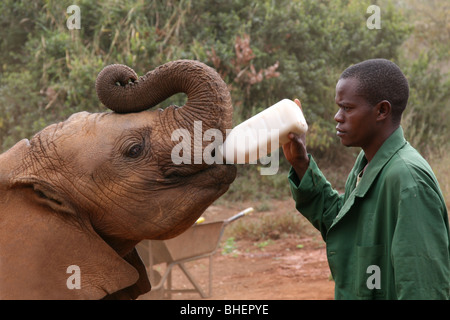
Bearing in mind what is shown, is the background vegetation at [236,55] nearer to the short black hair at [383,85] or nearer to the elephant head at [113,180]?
the elephant head at [113,180]

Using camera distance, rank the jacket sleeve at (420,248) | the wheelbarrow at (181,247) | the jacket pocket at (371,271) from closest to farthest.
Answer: the jacket sleeve at (420,248) → the jacket pocket at (371,271) → the wheelbarrow at (181,247)

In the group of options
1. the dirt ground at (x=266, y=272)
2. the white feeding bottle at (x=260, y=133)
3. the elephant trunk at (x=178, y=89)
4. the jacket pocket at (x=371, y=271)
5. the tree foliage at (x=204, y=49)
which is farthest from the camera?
the tree foliage at (x=204, y=49)

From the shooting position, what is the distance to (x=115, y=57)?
11.9 meters

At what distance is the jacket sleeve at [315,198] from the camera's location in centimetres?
336

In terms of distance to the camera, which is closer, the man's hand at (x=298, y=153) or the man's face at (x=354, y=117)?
the man's face at (x=354, y=117)

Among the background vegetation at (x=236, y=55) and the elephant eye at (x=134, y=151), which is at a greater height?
the background vegetation at (x=236, y=55)

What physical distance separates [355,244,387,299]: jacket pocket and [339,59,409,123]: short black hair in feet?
1.97

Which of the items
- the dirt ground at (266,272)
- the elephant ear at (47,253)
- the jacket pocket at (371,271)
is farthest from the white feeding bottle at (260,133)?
the dirt ground at (266,272)

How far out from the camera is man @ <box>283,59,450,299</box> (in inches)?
95.6

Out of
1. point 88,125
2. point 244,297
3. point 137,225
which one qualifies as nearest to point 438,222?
point 137,225

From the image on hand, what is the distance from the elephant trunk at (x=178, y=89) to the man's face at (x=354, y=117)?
0.56m

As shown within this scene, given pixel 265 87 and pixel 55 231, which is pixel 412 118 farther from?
pixel 55 231

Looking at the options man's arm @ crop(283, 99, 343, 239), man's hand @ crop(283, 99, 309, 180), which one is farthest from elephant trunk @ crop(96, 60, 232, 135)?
man's arm @ crop(283, 99, 343, 239)
